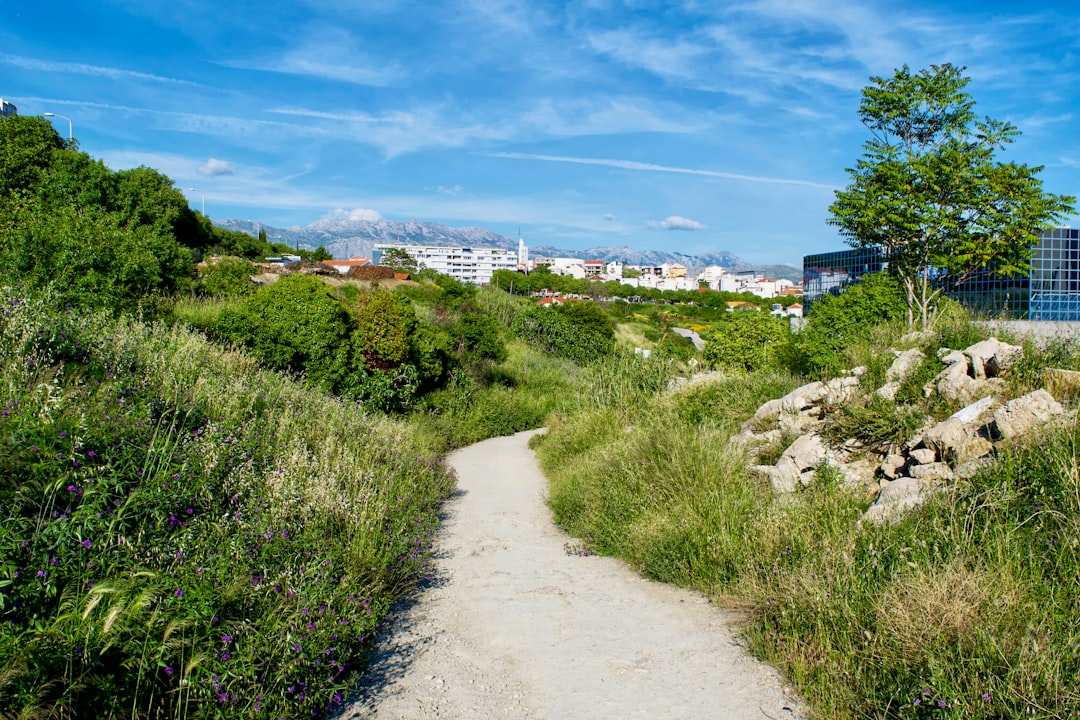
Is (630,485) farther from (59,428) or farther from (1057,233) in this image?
(1057,233)

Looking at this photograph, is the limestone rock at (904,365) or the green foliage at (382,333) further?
the green foliage at (382,333)

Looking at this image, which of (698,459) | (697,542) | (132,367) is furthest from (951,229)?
(132,367)

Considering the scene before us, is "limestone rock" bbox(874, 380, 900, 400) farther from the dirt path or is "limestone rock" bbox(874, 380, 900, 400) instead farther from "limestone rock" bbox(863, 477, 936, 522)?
the dirt path

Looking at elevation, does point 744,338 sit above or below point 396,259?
below

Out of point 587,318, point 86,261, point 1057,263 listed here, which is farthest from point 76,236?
point 1057,263

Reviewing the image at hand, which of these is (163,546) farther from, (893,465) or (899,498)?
(893,465)

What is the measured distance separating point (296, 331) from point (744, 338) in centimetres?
1020

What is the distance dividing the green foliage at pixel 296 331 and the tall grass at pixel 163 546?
5514 mm

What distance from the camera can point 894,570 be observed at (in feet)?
13.9

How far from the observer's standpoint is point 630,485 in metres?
7.69

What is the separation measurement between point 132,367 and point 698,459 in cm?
565

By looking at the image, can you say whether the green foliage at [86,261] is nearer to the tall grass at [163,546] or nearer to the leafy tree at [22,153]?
the tall grass at [163,546]

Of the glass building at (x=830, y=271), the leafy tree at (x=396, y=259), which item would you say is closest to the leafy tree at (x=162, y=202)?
the glass building at (x=830, y=271)

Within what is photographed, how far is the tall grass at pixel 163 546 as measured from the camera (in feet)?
10.1
